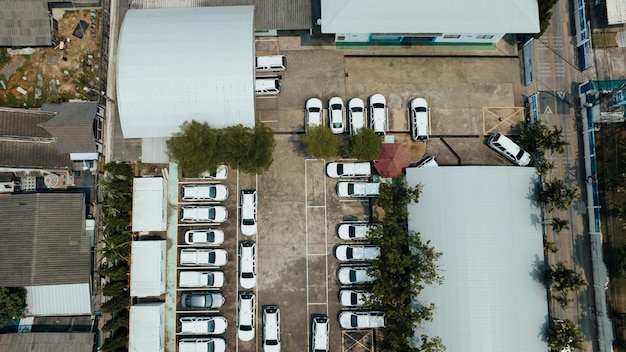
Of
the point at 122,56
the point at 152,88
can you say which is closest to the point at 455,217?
the point at 152,88

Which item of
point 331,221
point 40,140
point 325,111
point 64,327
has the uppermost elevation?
point 325,111

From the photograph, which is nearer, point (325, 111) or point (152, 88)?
point (152, 88)

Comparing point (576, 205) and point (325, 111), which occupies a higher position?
point (325, 111)

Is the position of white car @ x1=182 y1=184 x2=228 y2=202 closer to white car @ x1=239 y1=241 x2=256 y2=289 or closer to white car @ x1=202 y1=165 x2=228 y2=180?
white car @ x1=202 y1=165 x2=228 y2=180

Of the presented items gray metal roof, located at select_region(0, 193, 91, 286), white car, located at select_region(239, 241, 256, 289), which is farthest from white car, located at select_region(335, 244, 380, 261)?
gray metal roof, located at select_region(0, 193, 91, 286)

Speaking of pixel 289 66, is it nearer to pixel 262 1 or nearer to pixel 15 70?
pixel 262 1

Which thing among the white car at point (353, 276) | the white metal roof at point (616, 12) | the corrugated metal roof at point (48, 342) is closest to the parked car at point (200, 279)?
the corrugated metal roof at point (48, 342)

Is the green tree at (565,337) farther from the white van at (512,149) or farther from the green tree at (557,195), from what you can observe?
the white van at (512,149)
